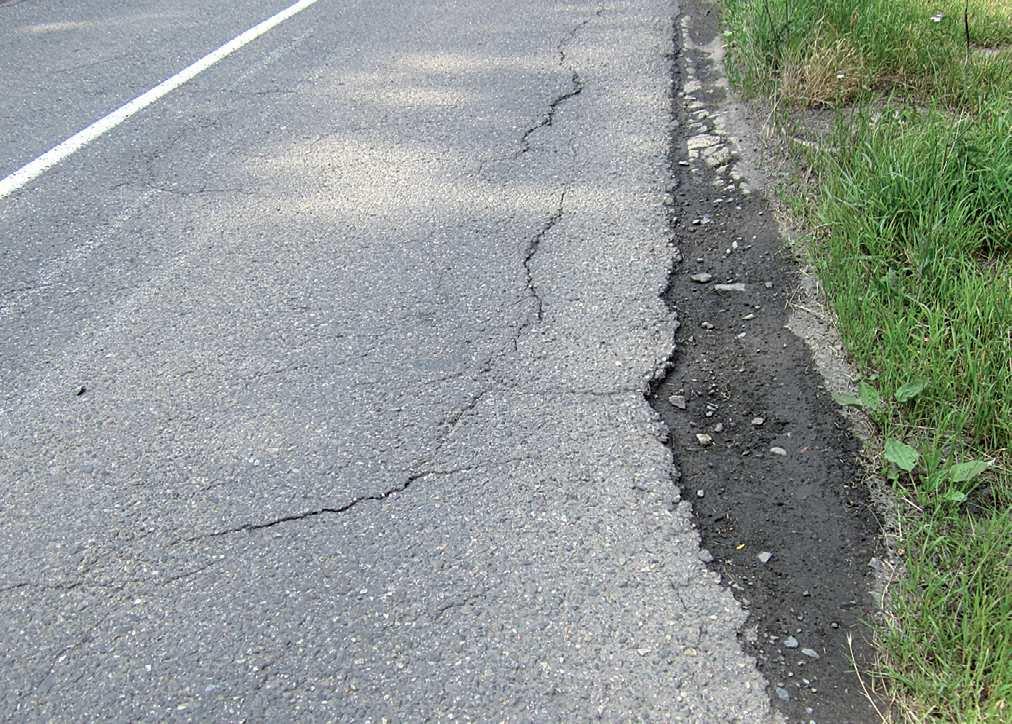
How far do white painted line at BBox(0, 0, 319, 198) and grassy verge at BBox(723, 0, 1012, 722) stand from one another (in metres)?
3.25

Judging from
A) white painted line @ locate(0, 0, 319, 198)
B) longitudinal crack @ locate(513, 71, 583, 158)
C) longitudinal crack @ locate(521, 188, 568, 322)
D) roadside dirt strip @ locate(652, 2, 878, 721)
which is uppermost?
white painted line @ locate(0, 0, 319, 198)

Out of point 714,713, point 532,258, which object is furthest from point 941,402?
point 532,258

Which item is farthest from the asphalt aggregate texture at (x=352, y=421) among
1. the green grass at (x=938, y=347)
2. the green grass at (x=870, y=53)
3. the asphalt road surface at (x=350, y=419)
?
the green grass at (x=870, y=53)

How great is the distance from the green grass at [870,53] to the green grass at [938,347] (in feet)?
1.24

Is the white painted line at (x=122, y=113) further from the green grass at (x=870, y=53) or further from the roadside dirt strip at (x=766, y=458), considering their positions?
the green grass at (x=870, y=53)

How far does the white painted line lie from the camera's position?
4402 mm

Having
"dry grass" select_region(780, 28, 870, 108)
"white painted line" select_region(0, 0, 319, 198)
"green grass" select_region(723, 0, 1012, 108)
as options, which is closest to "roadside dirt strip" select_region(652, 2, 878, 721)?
"dry grass" select_region(780, 28, 870, 108)

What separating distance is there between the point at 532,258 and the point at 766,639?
186cm

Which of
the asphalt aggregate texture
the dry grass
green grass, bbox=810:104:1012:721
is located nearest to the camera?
green grass, bbox=810:104:1012:721

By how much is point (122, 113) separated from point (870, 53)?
389cm

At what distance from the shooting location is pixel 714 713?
1.84 metres

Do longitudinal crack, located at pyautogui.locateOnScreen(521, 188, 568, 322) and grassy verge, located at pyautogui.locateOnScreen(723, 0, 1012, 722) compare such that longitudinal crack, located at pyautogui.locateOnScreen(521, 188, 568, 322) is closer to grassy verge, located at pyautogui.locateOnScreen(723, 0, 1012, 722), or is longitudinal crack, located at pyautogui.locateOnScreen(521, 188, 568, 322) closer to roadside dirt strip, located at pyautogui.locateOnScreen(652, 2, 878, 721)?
roadside dirt strip, located at pyautogui.locateOnScreen(652, 2, 878, 721)

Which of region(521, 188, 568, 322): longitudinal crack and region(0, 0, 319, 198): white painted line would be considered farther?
region(0, 0, 319, 198): white painted line

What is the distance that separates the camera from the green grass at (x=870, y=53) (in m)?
4.20
